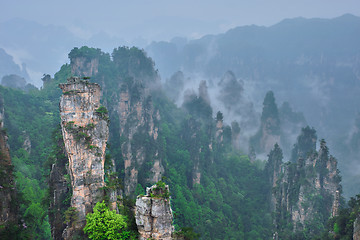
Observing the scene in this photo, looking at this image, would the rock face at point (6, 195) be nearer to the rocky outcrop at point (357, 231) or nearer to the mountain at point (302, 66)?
the rocky outcrop at point (357, 231)

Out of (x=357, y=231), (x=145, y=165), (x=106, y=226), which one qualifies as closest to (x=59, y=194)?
(x=106, y=226)

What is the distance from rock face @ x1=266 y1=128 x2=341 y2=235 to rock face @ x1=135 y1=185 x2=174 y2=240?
29394 mm

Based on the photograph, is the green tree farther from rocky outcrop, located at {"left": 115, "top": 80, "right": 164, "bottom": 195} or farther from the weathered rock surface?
the weathered rock surface

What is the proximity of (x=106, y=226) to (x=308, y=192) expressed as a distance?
33910 mm

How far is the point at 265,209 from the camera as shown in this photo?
5422 cm

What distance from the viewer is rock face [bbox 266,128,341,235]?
130ft

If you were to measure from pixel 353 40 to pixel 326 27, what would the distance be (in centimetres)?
3009

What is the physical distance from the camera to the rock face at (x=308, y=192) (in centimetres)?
3962

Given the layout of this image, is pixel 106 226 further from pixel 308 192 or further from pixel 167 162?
pixel 167 162

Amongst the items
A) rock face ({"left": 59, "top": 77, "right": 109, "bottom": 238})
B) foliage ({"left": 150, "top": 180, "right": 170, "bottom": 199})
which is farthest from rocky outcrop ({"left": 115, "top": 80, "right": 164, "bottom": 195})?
foliage ({"left": 150, "top": 180, "right": 170, "bottom": 199})

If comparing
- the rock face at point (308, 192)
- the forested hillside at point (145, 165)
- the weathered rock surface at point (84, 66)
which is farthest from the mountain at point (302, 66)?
the rock face at point (308, 192)

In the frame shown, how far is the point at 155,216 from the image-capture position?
16766 mm

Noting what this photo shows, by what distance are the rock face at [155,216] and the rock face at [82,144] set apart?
7.08m

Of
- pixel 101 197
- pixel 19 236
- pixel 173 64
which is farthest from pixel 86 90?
pixel 173 64
